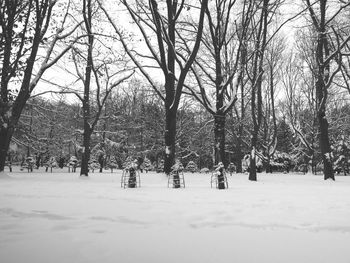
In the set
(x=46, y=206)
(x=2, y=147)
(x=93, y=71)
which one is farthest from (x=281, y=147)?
(x=46, y=206)

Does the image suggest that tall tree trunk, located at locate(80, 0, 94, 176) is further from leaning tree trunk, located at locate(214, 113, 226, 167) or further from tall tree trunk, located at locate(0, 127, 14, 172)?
leaning tree trunk, located at locate(214, 113, 226, 167)

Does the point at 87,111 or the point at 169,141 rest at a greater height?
the point at 87,111

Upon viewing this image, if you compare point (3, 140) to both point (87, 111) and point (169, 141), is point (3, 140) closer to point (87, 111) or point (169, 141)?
point (87, 111)

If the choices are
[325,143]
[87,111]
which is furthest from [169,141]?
[325,143]

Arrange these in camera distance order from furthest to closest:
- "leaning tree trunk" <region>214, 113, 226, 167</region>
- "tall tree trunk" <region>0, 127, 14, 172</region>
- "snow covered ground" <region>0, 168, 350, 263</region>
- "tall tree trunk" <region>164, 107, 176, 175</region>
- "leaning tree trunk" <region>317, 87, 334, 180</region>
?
1. "leaning tree trunk" <region>317, 87, 334, 180</region>
2. "tall tree trunk" <region>0, 127, 14, 172</region>
3. "tall tree trunk" <region>164, 107, 176, 175</region>
4. "leaning tree trunk" <region>214, 113, 226, 167</region>
5. "snow covered ground" <region>0, 168, 350, 263</region>

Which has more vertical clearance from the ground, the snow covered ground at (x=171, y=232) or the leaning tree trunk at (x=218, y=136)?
the leaning tree trunk at (x=218, y=136)

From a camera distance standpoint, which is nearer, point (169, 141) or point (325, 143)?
point (169, 141)

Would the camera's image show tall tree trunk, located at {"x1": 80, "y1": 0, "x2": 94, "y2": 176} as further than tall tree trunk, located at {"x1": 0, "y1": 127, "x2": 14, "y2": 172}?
Yes

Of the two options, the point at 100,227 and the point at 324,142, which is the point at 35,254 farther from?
the point at 324,142

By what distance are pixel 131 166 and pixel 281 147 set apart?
1535 inches

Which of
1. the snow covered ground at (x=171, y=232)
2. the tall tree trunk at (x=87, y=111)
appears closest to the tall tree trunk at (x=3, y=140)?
the tall tree trunk at (x=87, y=111)

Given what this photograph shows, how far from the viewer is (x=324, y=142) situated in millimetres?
17188

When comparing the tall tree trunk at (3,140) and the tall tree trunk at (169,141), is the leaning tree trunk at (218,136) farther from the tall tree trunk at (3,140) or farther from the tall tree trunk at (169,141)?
the tall tree trunk at (3,140)

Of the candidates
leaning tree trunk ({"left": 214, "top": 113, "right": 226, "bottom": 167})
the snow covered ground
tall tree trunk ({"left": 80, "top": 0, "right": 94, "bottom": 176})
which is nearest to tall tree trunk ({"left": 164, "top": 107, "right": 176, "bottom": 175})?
leaning tree trunk ({"left": 214, "top": 113, "right": 226, "bottom": 167})
